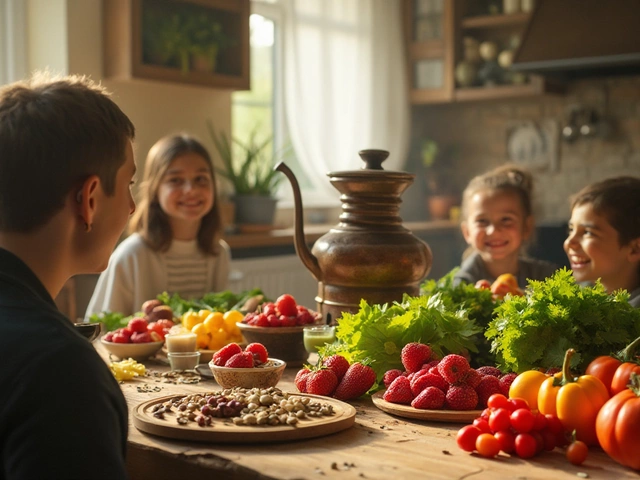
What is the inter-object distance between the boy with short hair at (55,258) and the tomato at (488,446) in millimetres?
565

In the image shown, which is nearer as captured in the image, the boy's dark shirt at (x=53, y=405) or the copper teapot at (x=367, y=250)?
the boy's dark shirt at (x=53, y=405)

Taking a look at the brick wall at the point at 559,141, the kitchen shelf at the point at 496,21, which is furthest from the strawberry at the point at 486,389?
the kitchen shelf at the point at 496,21

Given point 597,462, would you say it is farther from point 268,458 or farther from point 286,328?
point 286,328

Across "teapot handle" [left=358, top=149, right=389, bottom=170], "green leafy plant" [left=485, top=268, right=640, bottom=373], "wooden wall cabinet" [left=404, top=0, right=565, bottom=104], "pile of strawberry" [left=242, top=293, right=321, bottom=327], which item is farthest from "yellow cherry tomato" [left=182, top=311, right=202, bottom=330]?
"wooden wall cabinet" [left=404, top=0, right=565, bottom=104]

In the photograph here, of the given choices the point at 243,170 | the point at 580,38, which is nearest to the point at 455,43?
the point at 580,38

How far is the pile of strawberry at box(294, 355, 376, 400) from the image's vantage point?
5.65 feet

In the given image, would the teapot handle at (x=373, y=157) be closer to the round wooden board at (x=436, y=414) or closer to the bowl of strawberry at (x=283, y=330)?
the bowl of strawberry at (x=283, y=330)

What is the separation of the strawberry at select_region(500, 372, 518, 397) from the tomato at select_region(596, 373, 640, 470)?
0.28 metres

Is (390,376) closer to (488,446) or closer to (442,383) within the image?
(442,383)

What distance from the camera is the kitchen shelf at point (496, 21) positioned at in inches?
236

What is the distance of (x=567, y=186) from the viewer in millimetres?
6207

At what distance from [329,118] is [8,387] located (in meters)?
5.15

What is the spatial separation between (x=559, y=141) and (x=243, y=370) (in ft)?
16.4

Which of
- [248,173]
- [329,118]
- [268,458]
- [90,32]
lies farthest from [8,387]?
[329,118]
